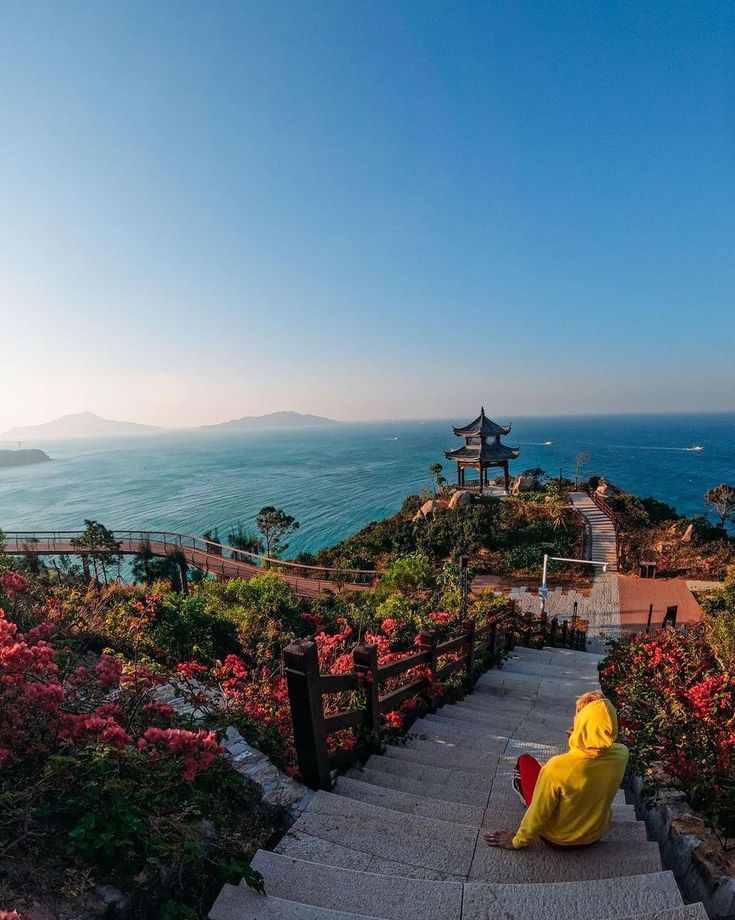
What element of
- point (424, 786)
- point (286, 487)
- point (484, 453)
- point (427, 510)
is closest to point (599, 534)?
point (484, 453)

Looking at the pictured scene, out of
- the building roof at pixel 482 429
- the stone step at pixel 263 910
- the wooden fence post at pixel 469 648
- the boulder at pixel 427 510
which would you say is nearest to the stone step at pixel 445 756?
the wooden fence post at pixel 469 648

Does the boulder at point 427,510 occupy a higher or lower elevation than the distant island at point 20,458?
lower

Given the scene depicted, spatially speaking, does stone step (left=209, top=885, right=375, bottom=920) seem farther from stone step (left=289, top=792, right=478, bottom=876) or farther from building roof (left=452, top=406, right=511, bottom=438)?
building roof (left=452, top=406, right=511, bottom=438)

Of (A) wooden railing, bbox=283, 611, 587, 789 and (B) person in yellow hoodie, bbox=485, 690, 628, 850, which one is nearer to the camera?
(B) person in yellow hoodie, bbox=485, 690, 628, 850

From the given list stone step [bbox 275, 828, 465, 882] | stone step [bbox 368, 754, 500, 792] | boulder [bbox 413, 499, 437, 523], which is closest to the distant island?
boulder [bbox 413, 499, 437, 523]

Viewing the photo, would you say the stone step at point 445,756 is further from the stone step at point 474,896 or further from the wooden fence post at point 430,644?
the stone step at point 474,896

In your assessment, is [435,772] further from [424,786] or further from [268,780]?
[268,780]

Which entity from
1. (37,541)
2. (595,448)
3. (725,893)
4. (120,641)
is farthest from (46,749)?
(595,448)
